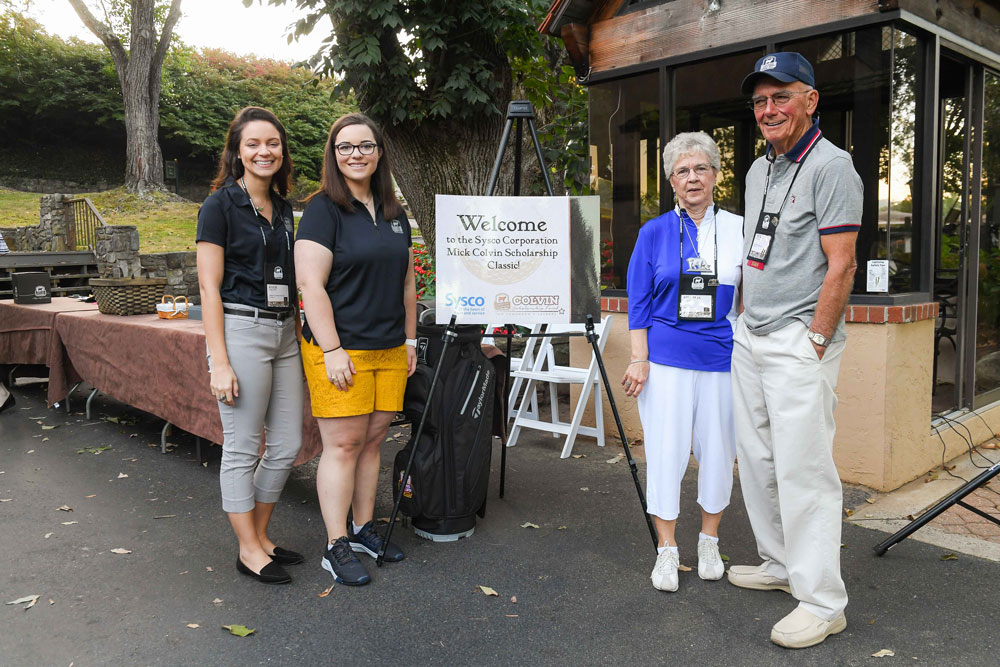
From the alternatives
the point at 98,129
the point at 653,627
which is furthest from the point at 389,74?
the point at 98,129

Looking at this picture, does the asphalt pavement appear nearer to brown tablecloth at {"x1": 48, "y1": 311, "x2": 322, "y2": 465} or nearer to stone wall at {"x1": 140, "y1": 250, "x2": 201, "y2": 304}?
brown tablecloth at {"x1": 48, "y1": 311, "x2": 322, "y2": 465}

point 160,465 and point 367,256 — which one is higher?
point 367,256

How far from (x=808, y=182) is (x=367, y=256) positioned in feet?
5.61

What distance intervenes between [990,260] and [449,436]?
4.21m

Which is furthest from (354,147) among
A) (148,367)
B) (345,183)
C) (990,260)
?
(990,260)

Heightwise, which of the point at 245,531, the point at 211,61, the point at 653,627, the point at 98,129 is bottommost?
the point at 653,627

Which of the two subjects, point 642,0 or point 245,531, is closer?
point 245,531

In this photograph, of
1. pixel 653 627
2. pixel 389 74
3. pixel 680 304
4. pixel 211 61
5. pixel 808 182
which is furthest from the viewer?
pixel 211 61

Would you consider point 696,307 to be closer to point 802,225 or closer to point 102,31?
point 802,225

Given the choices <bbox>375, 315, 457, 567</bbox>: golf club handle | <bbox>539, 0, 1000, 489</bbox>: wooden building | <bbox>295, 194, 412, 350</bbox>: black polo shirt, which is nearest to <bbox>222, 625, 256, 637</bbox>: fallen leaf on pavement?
<bbox>375, 315, 457, 567</bbox>: golf club handle

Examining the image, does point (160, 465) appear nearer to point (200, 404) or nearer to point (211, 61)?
point (200, 404)

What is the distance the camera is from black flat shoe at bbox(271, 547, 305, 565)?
3.42 metres

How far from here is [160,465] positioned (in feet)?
16.6

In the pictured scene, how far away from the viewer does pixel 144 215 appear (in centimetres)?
1911
